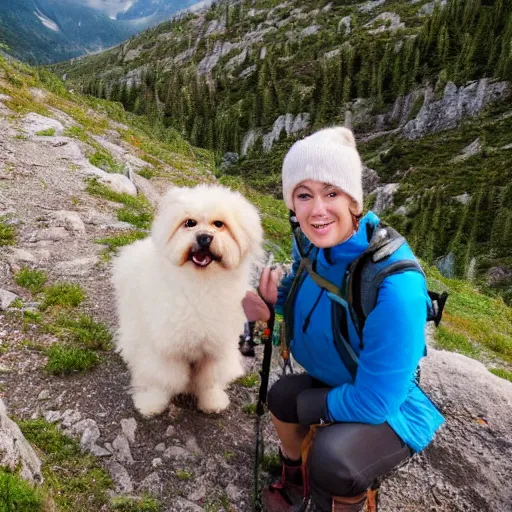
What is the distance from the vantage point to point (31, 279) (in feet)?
20.8

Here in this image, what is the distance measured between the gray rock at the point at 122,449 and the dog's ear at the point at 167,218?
192 centimetres

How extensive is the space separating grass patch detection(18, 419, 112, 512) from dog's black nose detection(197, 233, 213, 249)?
2124 millimetres

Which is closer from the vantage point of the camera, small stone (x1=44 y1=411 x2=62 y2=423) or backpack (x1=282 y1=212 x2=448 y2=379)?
backpack (x1=282 y1=212 x2=448 y2=379)

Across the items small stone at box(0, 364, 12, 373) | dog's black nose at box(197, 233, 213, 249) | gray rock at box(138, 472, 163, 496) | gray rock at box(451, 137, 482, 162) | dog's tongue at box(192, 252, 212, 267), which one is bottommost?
gray rock at box(138, 472, 163, 496)

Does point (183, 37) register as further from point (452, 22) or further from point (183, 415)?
point (183, 415)

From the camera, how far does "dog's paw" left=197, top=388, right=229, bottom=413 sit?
466 cm

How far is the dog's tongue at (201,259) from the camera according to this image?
3615 millimetres

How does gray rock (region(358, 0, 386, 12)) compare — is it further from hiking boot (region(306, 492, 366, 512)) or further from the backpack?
hiking boot (region(306, 492, 366, 512))

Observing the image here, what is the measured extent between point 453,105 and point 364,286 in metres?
103

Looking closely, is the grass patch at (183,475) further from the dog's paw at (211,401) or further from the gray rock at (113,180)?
the gray rock at (113,180)

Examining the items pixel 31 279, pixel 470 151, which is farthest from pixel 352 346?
pixel 470 151

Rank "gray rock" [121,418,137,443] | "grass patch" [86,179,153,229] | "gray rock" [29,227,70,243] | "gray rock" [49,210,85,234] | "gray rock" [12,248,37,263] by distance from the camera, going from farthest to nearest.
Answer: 1. "grass patch" [86,179,153,229]
2. "gray rock" [49,210,85,234]
3. "gray rock" [29,227,70,243]
4. "gray rock" [12,248,37,263]
5. "gray rock" [121,418,137,443]

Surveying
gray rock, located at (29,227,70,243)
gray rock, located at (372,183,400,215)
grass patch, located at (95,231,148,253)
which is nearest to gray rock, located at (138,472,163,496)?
grass patch, located at (95,231,148,253)

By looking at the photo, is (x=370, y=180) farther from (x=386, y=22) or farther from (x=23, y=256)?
(x=386, y=22)
